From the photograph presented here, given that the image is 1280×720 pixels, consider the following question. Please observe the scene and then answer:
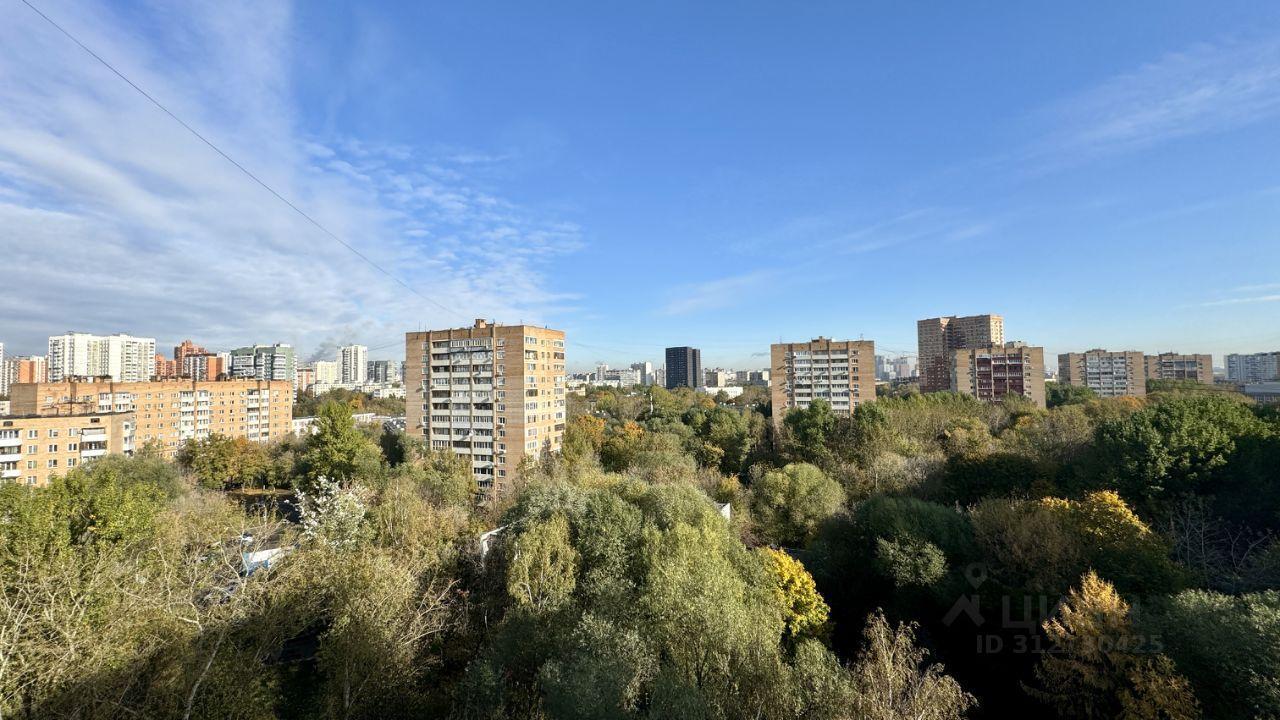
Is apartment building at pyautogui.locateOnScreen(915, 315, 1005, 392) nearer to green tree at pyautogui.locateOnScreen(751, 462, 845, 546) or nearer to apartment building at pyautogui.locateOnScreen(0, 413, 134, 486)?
green tree at pyautogui.locateOnScreen(751, 462, 845, 546)

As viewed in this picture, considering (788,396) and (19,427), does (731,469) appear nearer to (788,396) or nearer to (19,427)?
(788,396)

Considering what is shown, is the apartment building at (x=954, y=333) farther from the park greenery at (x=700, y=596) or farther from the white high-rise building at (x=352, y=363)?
the white high-rise building at (x=352, y=363)

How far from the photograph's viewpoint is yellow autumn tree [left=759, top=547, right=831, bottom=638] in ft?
47.1

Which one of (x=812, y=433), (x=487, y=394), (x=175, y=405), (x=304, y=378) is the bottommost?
(x=812, y=433)

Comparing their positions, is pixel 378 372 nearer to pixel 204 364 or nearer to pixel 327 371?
pixel 327 371

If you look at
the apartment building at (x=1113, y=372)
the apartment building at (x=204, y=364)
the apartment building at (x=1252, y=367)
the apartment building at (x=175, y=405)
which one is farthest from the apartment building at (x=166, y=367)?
the apartment building at (x=1252, y=367)

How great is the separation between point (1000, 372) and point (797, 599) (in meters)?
47.4

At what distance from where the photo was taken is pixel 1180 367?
2886 inches

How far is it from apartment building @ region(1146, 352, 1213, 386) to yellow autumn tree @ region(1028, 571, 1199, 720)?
84817 mm

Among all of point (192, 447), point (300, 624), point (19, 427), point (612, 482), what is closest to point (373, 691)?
point (300, 624)

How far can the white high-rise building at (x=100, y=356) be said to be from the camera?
238ft

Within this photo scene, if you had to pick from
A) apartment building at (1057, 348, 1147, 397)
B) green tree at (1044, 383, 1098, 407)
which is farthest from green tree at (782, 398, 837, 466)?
apartment building at (1057, 348, 1147, 397)

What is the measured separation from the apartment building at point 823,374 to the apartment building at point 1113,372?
39522 mm

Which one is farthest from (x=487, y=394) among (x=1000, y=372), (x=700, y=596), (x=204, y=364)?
(x=204, y=364)
